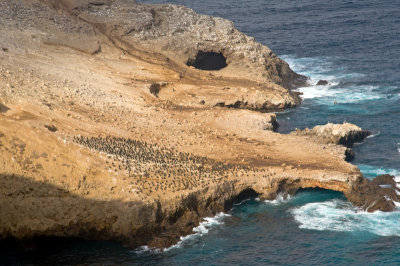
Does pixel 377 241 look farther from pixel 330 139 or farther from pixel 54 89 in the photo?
pixel 54 89

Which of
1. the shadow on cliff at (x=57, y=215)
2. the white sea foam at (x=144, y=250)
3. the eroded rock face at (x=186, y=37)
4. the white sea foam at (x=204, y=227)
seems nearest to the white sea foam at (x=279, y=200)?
the white sea foam at (x=204, y=227)

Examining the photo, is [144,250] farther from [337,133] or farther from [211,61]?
[211,61]

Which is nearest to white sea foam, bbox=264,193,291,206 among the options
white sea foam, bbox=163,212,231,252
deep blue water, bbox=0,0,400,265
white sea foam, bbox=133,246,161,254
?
deep blue water, bbox=0,0,400,265

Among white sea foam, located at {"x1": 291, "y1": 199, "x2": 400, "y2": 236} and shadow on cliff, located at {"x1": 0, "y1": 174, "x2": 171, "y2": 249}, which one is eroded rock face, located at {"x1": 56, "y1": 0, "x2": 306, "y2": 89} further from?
shadow on cliff, located at {"x1": 0, "y1": 174, "x2": 171, "y2": 249}

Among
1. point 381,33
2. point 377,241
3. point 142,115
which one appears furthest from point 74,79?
point 381,33

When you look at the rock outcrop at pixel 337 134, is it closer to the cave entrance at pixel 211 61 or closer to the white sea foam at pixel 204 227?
the white sea foam at pixel 204 227

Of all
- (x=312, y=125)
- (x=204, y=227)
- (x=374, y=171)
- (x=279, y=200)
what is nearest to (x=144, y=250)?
(x=204, y=227)
